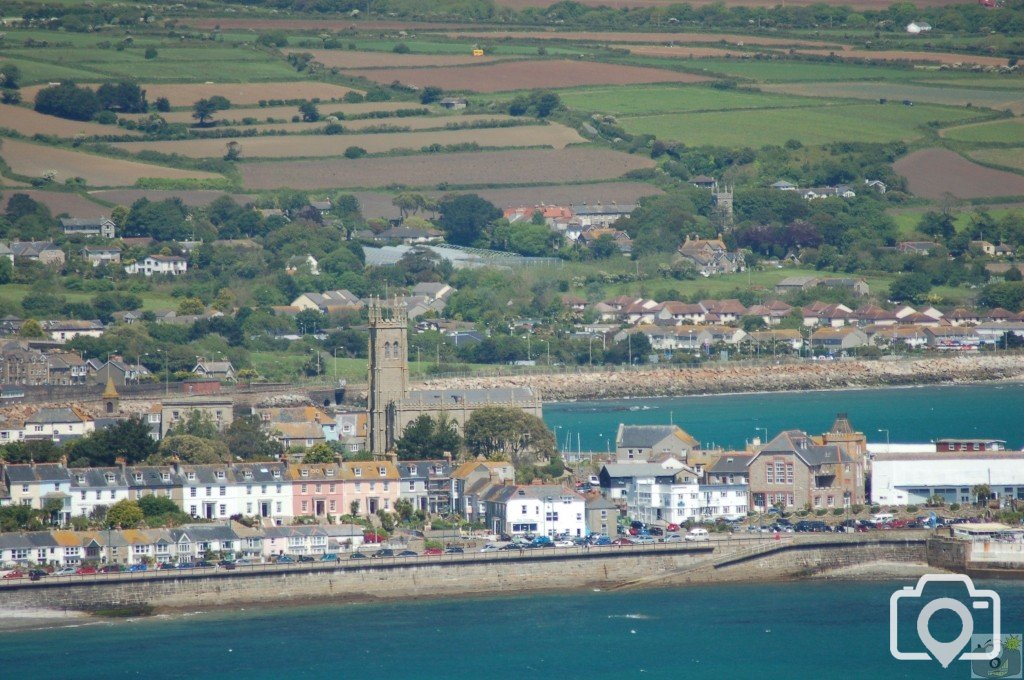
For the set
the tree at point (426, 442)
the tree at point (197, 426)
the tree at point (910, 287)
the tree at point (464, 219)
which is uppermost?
the tree at point (464, 219)

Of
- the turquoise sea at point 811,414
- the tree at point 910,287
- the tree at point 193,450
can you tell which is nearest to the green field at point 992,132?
the tree at point 910,287

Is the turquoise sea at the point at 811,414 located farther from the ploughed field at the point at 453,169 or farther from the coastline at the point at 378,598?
the ploughed field at the point at 453,169

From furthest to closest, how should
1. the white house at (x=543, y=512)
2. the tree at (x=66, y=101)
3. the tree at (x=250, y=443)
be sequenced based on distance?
the tree at (x=66, y=101), the tree at (x=250, y=443), the white house at (x=543, y=512)

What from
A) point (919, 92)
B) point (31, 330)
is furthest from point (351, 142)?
point (31, 330)

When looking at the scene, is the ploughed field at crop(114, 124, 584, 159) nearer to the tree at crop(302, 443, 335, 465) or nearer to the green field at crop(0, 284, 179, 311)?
the green field at crop(0, 284, 179, 311)

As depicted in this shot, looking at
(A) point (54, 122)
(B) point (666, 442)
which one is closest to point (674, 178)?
(A) point (54, 122)

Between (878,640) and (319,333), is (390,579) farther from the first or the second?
(319,333)
